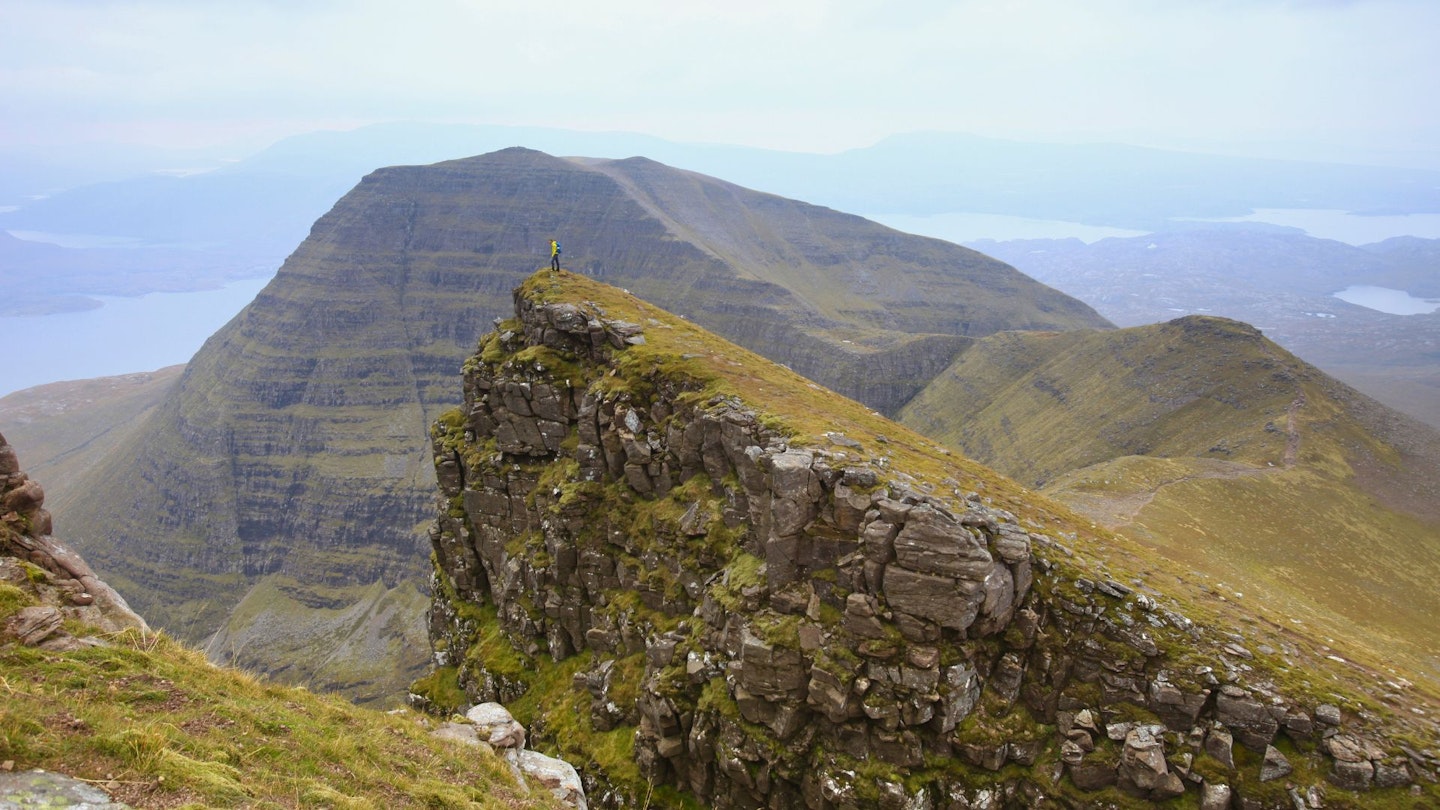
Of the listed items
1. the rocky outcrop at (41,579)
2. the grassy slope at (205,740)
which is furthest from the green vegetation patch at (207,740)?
the rocky outcrop at (41,579)

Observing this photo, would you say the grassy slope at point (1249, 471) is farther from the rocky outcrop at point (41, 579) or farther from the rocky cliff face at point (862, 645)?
the rocky outcrop at point (41, 579)

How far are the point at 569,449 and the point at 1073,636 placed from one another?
34.2m

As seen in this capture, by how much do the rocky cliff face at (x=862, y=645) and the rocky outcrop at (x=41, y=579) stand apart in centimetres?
2391

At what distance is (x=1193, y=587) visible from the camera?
113 feet

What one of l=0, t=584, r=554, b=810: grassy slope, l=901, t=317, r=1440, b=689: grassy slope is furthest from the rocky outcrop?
l=901, t=317, r=1440, b=689: grassy slope

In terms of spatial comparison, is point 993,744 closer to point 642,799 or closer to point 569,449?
point 642,799

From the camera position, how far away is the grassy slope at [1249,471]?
177ft

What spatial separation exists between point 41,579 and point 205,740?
9.28 m

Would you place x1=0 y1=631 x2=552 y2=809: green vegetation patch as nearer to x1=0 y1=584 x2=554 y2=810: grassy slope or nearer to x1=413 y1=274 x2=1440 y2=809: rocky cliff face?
x1=0 y1=584 x2=554 y2=810: grassy slope

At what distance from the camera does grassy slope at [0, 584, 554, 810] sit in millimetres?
14047

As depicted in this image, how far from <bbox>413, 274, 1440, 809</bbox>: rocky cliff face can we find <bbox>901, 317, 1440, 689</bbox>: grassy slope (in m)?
8.13

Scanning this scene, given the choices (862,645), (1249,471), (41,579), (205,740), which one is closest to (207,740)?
(205,740)

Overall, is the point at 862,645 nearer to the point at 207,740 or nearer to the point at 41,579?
the point at 207,740

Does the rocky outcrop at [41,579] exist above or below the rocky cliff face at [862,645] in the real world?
above
